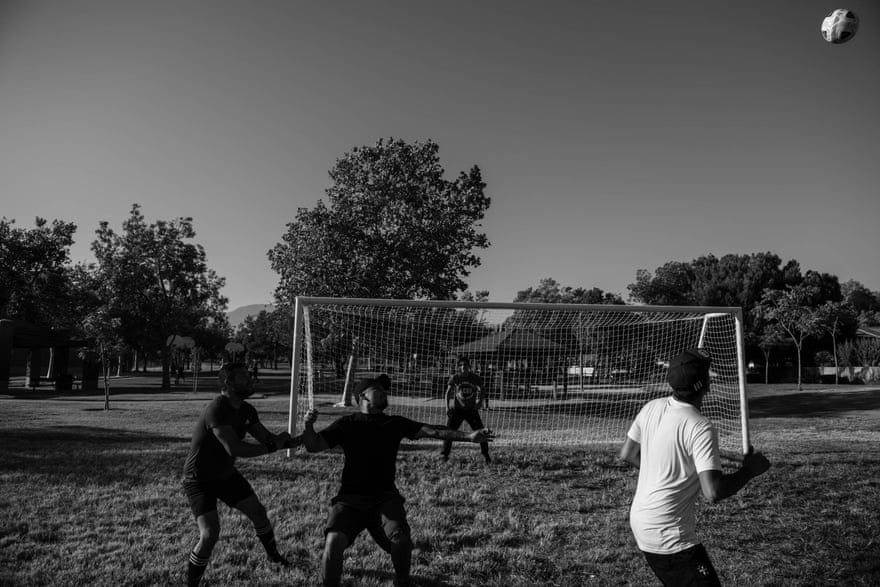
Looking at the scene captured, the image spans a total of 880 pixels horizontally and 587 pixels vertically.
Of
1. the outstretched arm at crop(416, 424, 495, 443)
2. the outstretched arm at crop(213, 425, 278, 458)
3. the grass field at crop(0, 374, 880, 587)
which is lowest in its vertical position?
the grass field at crop(0, 374, 880, 587)

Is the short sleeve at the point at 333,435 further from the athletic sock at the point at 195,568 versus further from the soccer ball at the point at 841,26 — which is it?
the soccer ball at the point at 841,26

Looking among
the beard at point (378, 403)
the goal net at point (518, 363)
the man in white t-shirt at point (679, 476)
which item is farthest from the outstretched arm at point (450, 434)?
the goal net at point (518, 363)

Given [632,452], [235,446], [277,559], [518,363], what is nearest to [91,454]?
[277,559]

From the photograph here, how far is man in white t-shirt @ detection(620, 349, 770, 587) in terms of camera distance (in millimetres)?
3000

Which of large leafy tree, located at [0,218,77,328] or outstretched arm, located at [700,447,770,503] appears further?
large leafy tree, located at [0,218,77,328]

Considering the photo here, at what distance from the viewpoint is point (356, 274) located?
842 inches

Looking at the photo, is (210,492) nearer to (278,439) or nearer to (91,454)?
(278,439)

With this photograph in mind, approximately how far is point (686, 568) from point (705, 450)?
0.63 meters

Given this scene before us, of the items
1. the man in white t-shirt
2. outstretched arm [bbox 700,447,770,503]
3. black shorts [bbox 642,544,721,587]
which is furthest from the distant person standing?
outstretched arm [bbox 700,447,770,503]

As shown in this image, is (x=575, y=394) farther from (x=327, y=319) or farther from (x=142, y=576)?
(x=142, y=576)

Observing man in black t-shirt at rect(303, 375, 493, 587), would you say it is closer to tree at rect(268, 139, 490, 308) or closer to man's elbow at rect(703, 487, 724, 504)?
man's elbow at rect(703, 487, 724, 504)

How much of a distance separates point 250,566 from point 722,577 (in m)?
4.30

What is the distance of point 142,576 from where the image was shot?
196 inches

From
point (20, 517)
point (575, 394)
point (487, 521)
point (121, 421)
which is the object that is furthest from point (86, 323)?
point (487, 521)
